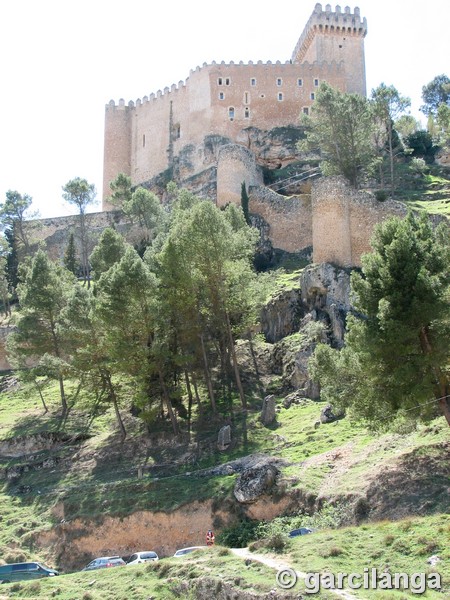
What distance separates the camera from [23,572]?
24.8 metres

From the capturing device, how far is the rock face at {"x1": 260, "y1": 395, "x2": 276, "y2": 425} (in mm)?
33156

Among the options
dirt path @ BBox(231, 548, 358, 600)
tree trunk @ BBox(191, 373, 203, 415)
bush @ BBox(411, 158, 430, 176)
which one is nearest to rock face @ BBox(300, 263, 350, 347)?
tree trunk @ BBox(191, 373, 203, 415)

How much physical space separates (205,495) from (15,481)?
1160 cm

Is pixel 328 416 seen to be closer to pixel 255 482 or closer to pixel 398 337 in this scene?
pixel 255 482

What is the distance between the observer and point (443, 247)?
2531cm

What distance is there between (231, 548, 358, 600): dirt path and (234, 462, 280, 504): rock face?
10.3 ft

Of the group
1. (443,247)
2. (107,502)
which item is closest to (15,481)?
(107,502)

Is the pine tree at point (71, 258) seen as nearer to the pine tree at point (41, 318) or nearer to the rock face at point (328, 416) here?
the pine tree at point (41, 318)

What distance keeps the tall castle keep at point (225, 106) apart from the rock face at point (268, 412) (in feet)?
124

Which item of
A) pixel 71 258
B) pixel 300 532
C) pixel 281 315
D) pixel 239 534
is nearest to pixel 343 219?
pixel 281 315

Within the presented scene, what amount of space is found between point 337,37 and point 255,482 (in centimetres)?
6225

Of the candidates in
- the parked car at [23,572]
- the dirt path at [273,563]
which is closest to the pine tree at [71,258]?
the parked car at [23,572]

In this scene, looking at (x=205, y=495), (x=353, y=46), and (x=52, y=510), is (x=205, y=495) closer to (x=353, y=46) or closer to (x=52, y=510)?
(x=52, y=510)

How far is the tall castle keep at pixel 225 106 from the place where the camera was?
73.3 m
